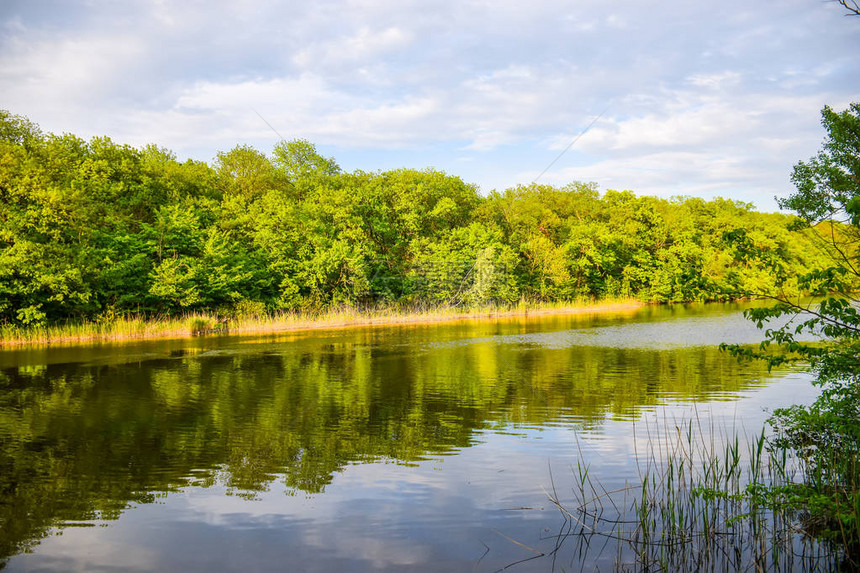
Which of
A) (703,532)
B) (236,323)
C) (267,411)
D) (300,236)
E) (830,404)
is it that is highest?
(300,236)

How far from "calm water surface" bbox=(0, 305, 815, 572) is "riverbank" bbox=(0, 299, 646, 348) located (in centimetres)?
948

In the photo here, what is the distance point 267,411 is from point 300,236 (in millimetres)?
34885

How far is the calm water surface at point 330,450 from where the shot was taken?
6.79m

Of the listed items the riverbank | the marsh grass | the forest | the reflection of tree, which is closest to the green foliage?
the marsh grass

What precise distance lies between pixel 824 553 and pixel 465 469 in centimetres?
502

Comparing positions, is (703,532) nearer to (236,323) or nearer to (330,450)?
(330,450)

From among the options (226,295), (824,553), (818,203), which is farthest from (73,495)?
(226,295)

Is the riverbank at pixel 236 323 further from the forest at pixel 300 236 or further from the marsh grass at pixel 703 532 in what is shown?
the marsh grass at pixel 703 532

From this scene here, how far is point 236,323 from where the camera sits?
39.5 meters

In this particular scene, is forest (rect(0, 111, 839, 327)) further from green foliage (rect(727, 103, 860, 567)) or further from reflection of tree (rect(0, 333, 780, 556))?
green foliage (rect(727, 103, 860, 567))

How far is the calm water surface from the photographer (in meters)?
6.79

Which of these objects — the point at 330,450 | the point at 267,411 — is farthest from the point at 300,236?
the point at 330,450

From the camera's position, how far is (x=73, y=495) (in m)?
8.52

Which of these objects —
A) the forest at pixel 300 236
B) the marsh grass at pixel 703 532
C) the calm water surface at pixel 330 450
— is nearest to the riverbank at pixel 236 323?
the forest at pixel 300 236
